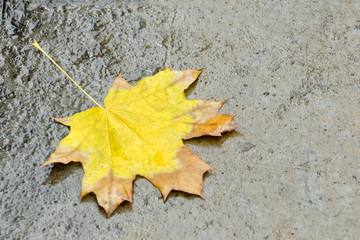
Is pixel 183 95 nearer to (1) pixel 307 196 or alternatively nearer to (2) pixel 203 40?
(2) pixel 203 40

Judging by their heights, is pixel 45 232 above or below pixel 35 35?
below

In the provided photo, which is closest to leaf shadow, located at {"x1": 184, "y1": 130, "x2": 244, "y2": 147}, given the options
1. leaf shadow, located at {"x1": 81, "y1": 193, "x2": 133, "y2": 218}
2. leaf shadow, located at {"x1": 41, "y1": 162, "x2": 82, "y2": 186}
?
leaf shadow, located at {"x1": 81, "y1": 193, "x2": 133, "y2": 218}

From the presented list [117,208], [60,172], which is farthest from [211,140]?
Answer: [60,172]

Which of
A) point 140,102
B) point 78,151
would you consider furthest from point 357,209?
point 78,151

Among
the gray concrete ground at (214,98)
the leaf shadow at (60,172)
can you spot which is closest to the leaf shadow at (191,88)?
the gray concrete ground at (214,98)

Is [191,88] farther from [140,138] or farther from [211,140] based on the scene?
[140,138]
